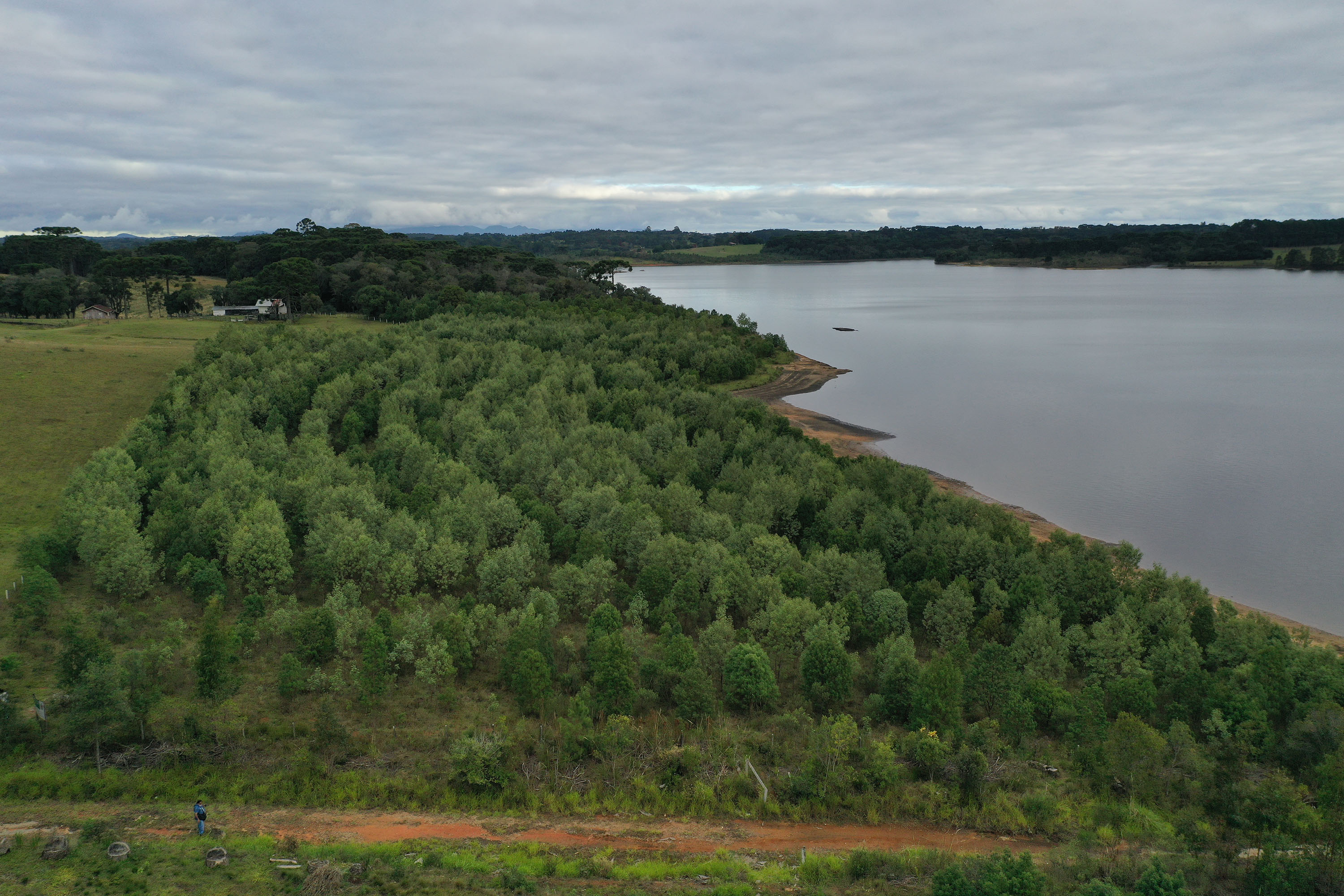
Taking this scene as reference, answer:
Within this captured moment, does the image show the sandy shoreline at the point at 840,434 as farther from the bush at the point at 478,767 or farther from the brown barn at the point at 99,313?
the brown barn at the point at 99,313

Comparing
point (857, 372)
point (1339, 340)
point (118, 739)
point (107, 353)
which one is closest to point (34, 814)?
point (118, 739)

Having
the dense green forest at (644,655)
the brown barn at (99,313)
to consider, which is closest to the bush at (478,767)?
the dense green forest at (644,655)

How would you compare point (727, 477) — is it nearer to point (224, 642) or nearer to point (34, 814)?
point (224, 642)

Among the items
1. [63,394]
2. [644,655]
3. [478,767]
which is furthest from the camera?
[63,394]

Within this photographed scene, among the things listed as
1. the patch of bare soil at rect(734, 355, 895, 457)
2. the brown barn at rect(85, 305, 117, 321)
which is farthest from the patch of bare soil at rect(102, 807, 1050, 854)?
the brown barn at rect(85, 305, 117, 321)

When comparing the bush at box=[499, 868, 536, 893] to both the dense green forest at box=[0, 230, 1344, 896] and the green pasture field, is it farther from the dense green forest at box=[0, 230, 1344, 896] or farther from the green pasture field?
the green pasture field

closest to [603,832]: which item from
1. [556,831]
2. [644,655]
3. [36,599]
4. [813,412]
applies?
[556,831]

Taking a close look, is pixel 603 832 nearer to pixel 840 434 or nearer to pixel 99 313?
pixel 840 434
